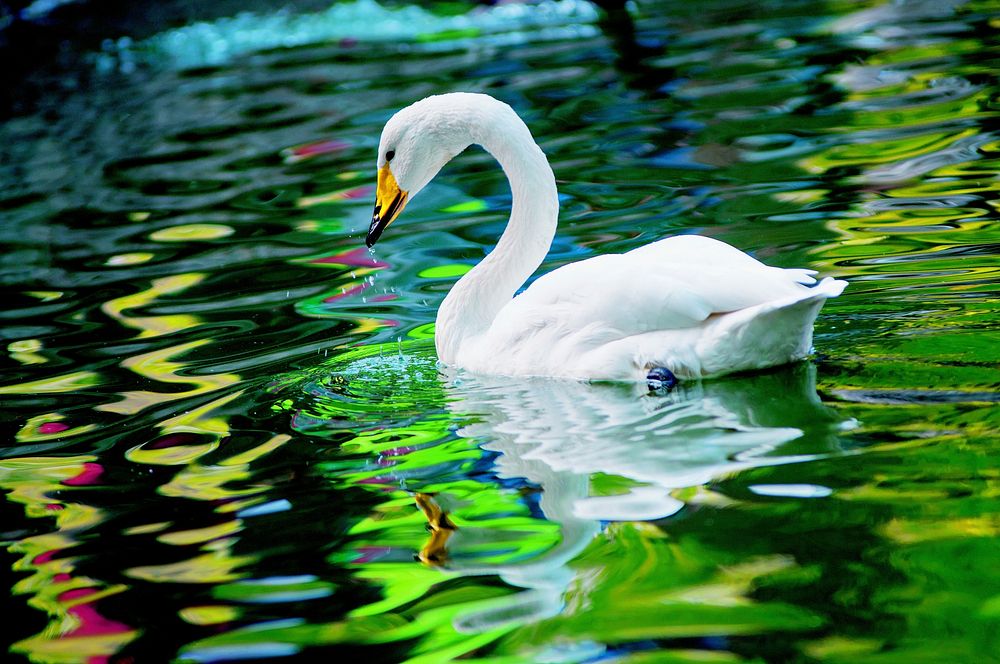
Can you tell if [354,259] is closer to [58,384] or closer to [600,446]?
[58,384]

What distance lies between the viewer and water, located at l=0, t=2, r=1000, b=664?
311cm

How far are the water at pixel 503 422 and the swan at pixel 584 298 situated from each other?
13 cm

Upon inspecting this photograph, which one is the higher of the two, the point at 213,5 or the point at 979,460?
the point at 213,5

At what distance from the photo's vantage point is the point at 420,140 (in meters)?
5.52

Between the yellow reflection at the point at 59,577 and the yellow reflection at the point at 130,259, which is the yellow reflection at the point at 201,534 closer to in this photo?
the yellow reflection at the point at 59,577

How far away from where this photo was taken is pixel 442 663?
295 centimetres

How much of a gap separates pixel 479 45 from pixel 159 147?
499 centimetres

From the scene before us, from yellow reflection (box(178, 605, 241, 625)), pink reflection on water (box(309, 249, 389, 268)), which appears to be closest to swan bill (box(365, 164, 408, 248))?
pink reflection on water (box(309, 249, 389, 268))

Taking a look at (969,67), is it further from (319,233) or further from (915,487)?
(915,487)

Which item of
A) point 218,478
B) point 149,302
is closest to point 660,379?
point 218,478

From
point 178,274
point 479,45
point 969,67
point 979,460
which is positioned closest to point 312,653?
point 979,460

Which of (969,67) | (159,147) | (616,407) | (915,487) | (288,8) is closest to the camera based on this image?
(915,487)

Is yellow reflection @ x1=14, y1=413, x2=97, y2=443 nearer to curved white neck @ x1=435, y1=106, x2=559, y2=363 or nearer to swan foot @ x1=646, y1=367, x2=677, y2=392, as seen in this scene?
curved white neck @ x1=435, y1=106, x2=559, y2=363

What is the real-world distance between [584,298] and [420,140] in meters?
1.33
